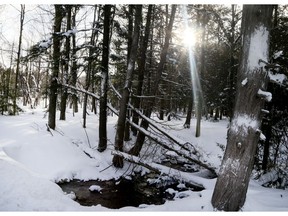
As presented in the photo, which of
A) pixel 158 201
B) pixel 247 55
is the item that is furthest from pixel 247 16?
pixel 158 201

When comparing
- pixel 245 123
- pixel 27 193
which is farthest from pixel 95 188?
pixel 245 123

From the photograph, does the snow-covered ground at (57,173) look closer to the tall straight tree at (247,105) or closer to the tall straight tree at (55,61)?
the tall straight tree at (247,105)

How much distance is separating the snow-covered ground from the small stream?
450mm

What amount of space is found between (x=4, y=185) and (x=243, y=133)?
5304mm

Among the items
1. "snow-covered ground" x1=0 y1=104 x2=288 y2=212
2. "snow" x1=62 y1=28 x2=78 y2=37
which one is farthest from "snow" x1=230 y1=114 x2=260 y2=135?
"snow" x1=62 y1=28 x2=78 y2=37

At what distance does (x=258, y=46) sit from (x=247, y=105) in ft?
3.63

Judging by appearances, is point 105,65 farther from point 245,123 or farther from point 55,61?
point 245,123

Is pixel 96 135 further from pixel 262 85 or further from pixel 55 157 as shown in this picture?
pixel 262 85

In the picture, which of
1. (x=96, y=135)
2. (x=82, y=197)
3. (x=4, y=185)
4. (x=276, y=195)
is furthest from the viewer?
(x=96, y=135)

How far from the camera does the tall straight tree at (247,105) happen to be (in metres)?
4.59

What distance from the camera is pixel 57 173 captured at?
852 cm

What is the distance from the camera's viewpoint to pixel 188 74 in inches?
871

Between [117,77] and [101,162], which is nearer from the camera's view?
[101,162]

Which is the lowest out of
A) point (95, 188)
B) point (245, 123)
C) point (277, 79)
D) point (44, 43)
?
point (95, 188)
